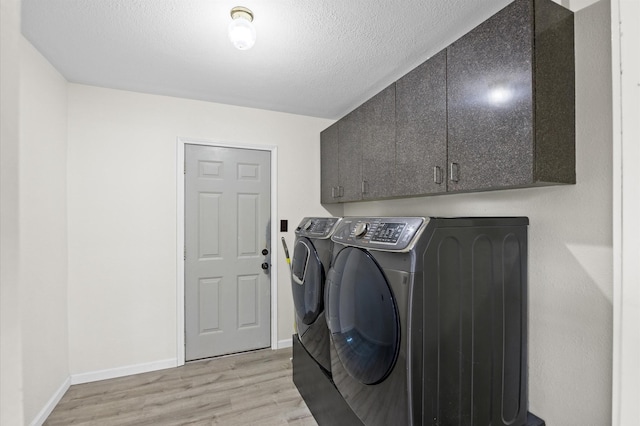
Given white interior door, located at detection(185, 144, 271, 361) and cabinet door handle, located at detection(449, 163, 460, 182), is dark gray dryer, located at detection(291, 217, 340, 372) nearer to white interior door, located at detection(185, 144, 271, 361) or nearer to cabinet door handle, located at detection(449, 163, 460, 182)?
cabinet door handle, located at detection(449, 163, 460, 182)

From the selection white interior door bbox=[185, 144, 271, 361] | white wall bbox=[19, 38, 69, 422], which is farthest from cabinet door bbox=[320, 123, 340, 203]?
white wall bbox=[19, 38, 69, 422]

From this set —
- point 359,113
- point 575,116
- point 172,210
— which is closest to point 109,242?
point 172,210

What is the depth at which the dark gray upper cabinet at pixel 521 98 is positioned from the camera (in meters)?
1.19

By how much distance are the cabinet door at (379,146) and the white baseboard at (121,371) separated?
7.57ft

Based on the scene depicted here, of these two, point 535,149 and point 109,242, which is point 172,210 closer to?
point 109,242

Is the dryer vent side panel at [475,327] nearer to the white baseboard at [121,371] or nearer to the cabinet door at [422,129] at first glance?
the cabinet door at [422,129]

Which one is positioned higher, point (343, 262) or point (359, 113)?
point (359, 113)

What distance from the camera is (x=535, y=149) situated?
3.85 ft

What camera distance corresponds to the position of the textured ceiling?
1.57m

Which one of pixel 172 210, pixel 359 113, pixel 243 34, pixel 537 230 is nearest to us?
pixel 537 230

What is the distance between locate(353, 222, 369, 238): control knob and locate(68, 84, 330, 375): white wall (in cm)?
196

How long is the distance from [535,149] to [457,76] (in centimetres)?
59

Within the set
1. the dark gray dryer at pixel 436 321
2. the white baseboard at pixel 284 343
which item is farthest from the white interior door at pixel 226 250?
the dark gray dryer at pixel 436 321

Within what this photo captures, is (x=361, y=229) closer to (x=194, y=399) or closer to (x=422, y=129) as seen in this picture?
(x=422, y=129)
